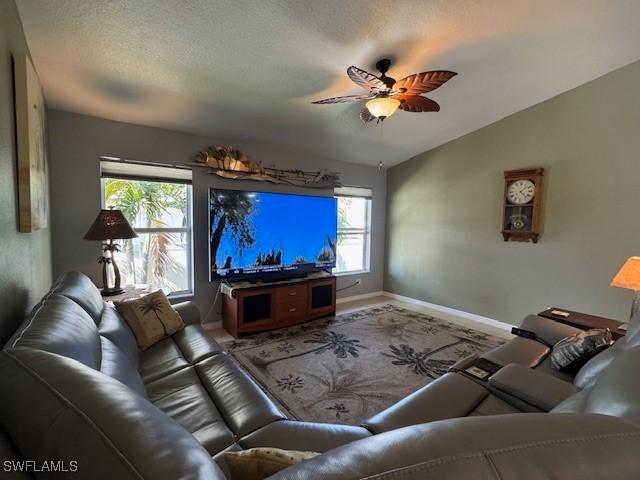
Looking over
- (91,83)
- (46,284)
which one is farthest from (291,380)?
(91,83)

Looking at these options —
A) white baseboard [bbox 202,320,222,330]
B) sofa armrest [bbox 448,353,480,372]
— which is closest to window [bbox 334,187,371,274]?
white baseboard [bbox 202,320,222,330]

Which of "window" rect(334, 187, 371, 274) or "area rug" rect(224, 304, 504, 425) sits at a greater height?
"window" rect(334, 187, 371, 274)

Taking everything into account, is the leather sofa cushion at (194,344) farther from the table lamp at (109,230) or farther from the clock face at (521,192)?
the clock face at (521,192)

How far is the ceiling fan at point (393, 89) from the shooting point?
6.32 feet

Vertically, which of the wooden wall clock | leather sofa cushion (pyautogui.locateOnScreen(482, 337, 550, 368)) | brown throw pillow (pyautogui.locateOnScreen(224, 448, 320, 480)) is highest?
the wooden wall clock

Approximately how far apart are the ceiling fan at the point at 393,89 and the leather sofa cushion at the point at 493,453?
1.93 m

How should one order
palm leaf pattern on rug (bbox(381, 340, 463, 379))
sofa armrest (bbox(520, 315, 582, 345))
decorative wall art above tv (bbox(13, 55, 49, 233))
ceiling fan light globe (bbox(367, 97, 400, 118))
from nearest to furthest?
decorative wall art above tv (bbox(13, 55, 49, 233)) → sofa armrest (bbox(520, 315, 582, 345)) → ceiling fan light globe (bbox(367, 97, 400, 118)) → palm leaf pattern on rug (bbox(381, 340, 463, 379))

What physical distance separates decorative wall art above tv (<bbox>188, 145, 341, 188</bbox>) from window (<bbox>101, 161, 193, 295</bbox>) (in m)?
0.30

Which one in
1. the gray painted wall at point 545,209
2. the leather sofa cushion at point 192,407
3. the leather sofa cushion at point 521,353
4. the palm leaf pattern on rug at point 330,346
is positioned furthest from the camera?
the gray painted wall at point 545,209

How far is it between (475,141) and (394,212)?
1627mm

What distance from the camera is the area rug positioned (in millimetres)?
2211

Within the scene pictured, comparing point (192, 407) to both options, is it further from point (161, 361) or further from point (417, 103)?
point (417, 103)

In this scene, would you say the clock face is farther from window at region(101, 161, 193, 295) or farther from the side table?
window at region(101, 161, 193, 295)

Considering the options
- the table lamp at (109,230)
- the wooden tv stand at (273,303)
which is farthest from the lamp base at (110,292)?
the wooden tv stand at (273,303)
